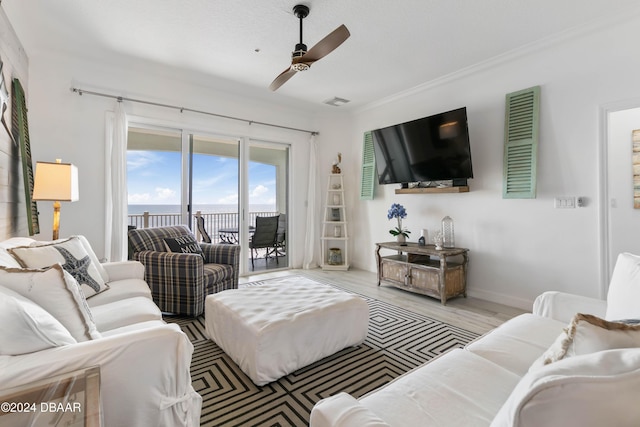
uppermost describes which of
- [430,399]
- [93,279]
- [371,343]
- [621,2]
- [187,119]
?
[621,2]

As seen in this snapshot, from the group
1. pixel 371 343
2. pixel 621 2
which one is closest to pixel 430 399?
pixel 371 343

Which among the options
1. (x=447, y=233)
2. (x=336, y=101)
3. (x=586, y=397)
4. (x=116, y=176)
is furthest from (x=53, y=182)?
(x=447, y=233)

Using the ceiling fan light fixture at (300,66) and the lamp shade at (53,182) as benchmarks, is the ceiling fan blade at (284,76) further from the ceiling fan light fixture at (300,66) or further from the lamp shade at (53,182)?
the lamp shade at (53,182)

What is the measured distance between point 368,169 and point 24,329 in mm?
4474

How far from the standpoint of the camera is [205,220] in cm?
466

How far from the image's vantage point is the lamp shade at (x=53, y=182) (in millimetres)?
2457

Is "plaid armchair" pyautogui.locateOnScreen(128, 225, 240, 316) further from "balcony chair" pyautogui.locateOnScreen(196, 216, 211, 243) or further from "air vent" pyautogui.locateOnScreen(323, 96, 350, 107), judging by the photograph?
"air vent" pyautogui.locateOnScreen(323, 96, 350, 107)

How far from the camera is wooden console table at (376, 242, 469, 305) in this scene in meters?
3.39

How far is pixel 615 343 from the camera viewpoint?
0.74 m

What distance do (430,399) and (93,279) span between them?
2267 millimetres

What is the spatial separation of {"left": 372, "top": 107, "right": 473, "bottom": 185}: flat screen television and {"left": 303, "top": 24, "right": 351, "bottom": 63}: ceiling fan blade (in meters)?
1.87

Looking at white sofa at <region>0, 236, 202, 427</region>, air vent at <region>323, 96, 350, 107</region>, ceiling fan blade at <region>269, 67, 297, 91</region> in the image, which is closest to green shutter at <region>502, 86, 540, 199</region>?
air vent at <region>323, 96, 350, 107</region>

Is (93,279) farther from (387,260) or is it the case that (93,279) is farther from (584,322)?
(387,260)

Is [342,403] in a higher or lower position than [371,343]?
higher
